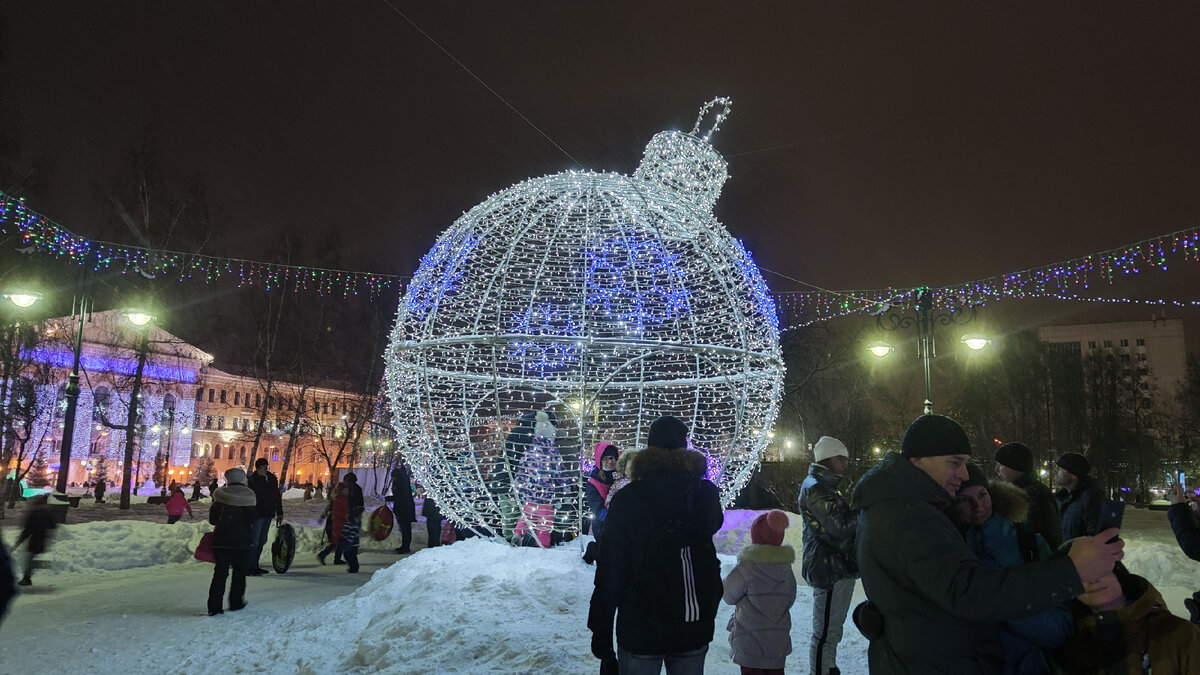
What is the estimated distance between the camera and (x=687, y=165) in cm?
826

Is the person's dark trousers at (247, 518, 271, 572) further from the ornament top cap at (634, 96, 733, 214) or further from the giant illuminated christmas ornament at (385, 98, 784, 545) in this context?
the ornament top cap at (634, 96, 733, 214)

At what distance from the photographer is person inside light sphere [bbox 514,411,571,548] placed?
7.20m

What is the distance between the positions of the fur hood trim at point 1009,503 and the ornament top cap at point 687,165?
5834 mm

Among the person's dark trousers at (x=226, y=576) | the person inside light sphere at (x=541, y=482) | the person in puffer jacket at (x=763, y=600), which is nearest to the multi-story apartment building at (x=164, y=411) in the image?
the person's dark trousers at (x=226, y=576)

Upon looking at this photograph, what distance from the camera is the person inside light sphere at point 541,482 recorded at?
720 centimetres

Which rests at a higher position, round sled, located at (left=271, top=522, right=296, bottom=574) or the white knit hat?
the white knit hat

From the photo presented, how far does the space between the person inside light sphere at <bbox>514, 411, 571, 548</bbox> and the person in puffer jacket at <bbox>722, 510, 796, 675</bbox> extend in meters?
2.83

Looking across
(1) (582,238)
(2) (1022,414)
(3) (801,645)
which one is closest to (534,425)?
(1) (582,238)

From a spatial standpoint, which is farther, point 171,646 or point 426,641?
point 171,646

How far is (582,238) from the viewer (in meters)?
7.14

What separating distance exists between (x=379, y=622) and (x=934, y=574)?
5175mm

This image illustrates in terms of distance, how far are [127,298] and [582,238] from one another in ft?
72.2

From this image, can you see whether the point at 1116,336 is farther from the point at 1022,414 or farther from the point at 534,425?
the point at 534,425

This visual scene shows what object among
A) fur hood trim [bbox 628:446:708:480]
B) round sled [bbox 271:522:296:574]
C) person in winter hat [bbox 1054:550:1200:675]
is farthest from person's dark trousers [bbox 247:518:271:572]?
person in winter hat [bbox 1054:550:1200:675]
